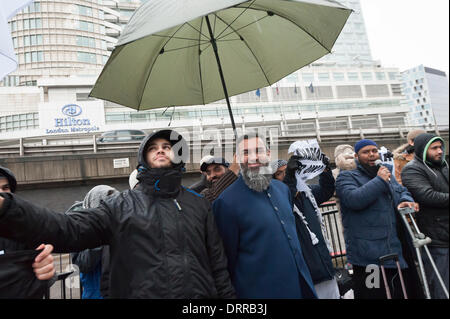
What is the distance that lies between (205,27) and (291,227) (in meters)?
2.21

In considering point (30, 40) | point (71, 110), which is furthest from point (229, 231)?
point (30, 40)

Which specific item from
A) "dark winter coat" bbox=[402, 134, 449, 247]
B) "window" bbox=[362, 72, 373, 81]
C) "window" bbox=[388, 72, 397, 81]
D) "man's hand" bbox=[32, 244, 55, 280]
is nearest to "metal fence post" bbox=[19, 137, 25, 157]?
"man's hand" bbox=[32, 244, 55, 280]

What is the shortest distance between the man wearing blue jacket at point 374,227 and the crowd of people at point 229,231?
0.4 inches

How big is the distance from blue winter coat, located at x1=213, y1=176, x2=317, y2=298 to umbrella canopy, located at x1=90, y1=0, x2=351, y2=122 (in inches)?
57.2

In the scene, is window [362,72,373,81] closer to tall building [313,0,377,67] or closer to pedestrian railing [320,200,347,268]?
tall building [313,0,377,67]

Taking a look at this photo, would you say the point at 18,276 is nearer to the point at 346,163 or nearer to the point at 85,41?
the point at 346,163

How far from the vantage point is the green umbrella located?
2.92 meters

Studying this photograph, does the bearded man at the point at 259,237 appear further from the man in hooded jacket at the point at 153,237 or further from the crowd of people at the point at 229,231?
the man in hooded jacket at the point at 153,237

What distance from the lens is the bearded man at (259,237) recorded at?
2.10 meters

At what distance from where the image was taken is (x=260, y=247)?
7.04ft
